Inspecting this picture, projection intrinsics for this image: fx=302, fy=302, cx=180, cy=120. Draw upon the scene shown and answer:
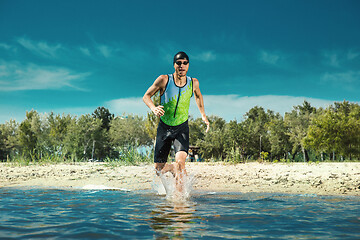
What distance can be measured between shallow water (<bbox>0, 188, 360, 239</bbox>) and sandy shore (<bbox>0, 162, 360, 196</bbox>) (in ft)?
8.34

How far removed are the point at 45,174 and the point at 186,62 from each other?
7292mm

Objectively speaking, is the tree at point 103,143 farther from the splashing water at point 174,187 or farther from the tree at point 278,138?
the splashing water at point 174,187

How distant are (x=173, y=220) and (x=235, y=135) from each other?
39.7m

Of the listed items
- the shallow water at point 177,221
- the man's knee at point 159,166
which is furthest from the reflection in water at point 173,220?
the man's knee at point 159,166

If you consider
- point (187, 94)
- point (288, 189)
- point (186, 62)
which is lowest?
point (288, 189)

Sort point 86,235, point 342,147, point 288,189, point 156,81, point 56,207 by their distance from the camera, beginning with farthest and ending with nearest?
point 342,147 → point 288,189 → point 156,81 → point 56,207 → point 86,235

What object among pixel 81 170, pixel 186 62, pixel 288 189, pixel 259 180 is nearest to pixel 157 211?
pixel 186 62

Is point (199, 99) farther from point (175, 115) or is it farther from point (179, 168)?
point (179, 168)

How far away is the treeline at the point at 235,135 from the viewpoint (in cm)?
3794

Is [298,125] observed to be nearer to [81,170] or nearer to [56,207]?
[81,170]

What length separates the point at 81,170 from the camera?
10.7 m

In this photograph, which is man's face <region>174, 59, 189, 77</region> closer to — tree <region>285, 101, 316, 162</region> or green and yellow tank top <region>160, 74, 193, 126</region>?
green and yellow tank top <region>160, 74, 193, 126</region>

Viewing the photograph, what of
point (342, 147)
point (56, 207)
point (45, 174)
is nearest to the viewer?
point (56, 207)

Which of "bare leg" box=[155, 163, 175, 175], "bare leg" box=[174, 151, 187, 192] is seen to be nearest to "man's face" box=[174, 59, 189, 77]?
"bare leg" box=[174, 151, 187, 192]
